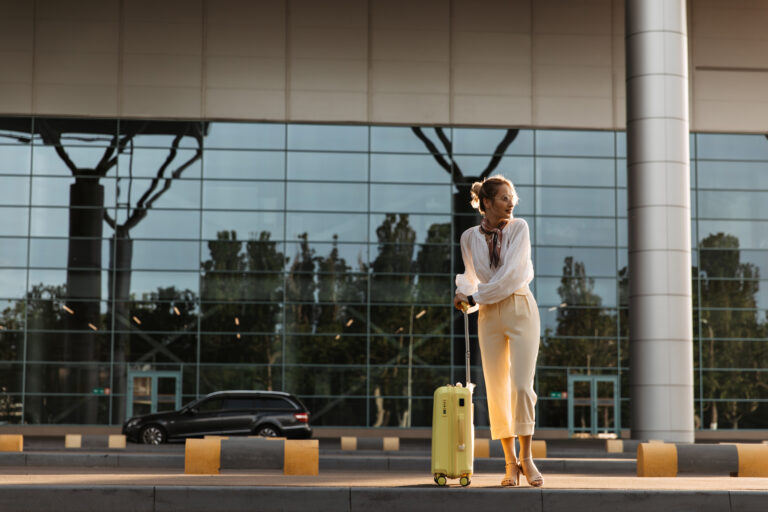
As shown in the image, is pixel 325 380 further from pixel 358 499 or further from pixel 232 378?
pixel 358 499

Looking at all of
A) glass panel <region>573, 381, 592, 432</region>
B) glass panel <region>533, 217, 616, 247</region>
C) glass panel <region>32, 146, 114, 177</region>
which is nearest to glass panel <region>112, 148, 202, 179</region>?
glass panel <region>32, 146, 114, 177</region>

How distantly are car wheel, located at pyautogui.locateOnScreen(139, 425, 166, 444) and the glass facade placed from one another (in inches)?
237

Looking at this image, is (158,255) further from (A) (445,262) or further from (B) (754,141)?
(B) (754,141)

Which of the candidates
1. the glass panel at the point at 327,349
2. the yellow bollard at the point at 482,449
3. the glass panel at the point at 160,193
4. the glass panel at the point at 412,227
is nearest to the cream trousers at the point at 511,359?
the yellow bollard at the point at 482,449

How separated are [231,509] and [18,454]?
935cm

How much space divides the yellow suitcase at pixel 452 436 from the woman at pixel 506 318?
203mm

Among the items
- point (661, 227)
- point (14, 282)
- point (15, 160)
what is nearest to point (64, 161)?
point (15, 160)

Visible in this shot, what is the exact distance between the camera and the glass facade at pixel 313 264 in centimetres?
3083

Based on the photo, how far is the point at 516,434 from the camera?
21.5 feet

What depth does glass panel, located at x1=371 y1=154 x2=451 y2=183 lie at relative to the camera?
3166cm

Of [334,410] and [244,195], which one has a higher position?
[244,195]

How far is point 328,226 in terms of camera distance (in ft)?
103

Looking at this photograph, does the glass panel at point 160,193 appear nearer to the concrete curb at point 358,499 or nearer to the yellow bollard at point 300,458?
the yellow bollard at point 300,458

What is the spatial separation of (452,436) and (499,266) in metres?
1.15
